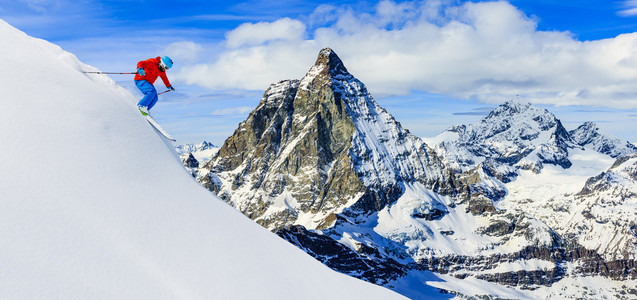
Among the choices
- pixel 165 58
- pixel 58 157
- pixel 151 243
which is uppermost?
pixel 165 58

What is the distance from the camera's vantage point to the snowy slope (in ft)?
26.3

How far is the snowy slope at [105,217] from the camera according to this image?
8.02 metres

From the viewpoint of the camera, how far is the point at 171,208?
34.2ft

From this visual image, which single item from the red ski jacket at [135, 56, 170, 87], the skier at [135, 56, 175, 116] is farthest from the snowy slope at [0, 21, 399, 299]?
the red ski jacket at [135, 56, 170, 87]

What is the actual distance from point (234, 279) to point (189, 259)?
105cm

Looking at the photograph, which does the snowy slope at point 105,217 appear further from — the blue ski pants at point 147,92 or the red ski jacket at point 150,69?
the red ski jacket at point 150,69

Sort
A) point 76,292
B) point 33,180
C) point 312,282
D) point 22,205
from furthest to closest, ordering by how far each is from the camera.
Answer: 1. point 312,282
2. point 33,180
3. point 22,205
4. point 76,292

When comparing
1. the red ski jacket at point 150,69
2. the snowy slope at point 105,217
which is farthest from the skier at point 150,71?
the snowy slope at point 105,217

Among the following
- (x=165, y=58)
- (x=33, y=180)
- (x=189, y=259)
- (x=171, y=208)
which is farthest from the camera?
(x=165, y=58)

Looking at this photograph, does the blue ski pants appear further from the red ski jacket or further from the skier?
the red ski jacket

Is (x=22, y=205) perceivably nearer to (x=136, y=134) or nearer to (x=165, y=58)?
(x=136, y=134)

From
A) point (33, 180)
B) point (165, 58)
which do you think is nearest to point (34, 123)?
point (33, 180)

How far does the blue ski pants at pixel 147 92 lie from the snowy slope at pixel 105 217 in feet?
9.57

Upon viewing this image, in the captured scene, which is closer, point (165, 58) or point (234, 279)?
point (234, 279)
